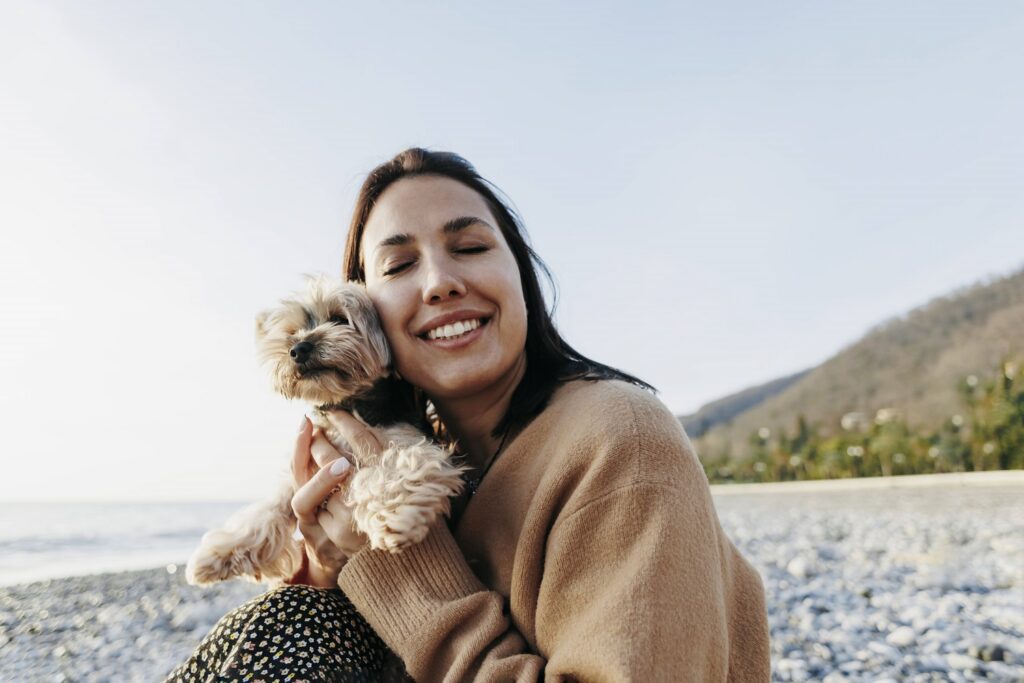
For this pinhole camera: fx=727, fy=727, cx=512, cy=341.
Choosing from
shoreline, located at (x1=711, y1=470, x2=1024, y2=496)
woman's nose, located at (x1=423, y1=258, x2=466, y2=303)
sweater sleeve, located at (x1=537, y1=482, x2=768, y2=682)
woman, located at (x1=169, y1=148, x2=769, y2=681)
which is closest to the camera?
sweater sleeve, located at (x1=537, y1=482, x2=768, y2=682)

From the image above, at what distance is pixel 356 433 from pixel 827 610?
5267mm

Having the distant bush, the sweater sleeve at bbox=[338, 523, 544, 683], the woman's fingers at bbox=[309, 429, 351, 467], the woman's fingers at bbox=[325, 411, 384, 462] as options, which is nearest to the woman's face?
the woman's fingers at bbox=[325, 411, 384, 462]

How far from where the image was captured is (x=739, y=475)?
92.0 ft

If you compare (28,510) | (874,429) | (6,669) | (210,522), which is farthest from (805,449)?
(28,510)

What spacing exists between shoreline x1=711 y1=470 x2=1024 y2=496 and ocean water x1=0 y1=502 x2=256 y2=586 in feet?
56.1

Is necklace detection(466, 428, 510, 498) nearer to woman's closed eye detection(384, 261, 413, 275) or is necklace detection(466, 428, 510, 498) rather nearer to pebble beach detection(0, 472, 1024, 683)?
woman's closed eye detection(384, 261, 413, 275)

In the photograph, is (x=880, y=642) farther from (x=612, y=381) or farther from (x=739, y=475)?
(x=739, y=475)

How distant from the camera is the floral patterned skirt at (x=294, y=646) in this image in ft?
6.53

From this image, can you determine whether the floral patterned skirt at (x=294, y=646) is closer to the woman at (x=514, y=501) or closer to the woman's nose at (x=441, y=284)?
the woman at (x=514, y=501)

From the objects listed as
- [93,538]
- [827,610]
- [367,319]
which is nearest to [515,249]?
[367,319]

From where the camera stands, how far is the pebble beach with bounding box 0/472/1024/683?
199 inches

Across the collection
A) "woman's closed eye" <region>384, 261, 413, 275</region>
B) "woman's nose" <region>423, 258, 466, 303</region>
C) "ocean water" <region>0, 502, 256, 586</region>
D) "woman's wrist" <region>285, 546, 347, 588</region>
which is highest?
"woman's closed eye" <region>384, 261, 413, 275</region>

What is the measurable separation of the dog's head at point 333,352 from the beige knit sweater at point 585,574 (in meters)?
0.93

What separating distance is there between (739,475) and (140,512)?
71.7 ft
